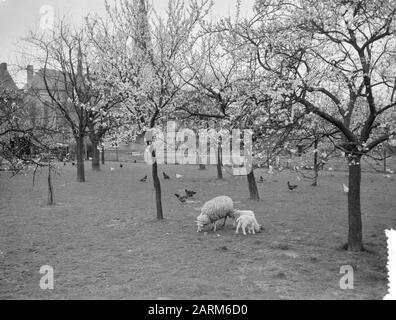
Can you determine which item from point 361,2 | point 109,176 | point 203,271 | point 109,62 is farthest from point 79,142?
point 361,2

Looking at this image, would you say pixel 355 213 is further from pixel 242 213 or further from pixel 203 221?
pixel 203 221

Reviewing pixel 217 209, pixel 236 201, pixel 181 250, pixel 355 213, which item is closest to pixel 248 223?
pixel 217 209

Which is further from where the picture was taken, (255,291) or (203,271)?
(203,271)

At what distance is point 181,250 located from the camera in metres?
12.1

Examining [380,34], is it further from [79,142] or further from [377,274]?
[79,142]

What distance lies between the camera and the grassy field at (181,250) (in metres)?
8.86

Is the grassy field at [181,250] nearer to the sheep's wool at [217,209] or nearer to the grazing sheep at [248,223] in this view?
the grazing sheep at [248,223]

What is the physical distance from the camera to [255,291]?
8.68m

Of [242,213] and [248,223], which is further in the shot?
[242,213]

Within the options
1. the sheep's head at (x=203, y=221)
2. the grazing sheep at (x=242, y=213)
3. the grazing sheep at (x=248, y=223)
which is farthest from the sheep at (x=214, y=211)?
the grazing sheep at (x=248, y=223)

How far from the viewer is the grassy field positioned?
29.1 ft
